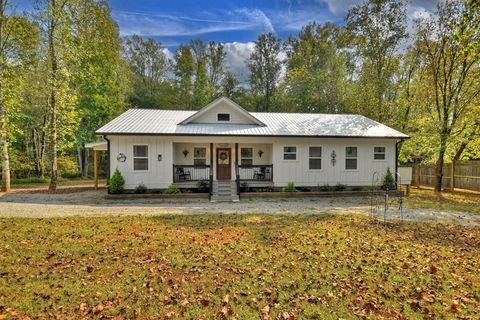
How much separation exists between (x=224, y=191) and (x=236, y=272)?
8.73 metres

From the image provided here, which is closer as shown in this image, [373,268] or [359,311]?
[359,311]

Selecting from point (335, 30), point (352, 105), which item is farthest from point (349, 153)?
point (335, 30)

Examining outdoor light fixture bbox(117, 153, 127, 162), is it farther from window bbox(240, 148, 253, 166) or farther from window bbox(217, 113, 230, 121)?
window bbox(240, 148, 253, 166)

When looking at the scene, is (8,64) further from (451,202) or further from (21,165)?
(451,202)

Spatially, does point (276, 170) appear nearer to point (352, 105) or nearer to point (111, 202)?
point (111, 202)

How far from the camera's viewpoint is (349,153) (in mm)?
14734

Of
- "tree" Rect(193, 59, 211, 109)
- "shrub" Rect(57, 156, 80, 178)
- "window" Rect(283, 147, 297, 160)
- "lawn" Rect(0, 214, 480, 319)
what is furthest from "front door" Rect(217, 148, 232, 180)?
"tree" Rect(193, 59, 211, 109)

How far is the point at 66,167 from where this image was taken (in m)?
21.8

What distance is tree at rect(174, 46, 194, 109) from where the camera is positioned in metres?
31.3

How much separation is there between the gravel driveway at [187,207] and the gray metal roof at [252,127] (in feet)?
11.5

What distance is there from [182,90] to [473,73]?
26.7m

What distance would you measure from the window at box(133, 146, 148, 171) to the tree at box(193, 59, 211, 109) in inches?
664

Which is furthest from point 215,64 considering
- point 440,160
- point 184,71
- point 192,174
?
point 440,160

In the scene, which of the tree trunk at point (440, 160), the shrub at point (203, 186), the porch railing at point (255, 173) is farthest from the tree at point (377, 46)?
the shrub at point (203, 186)
